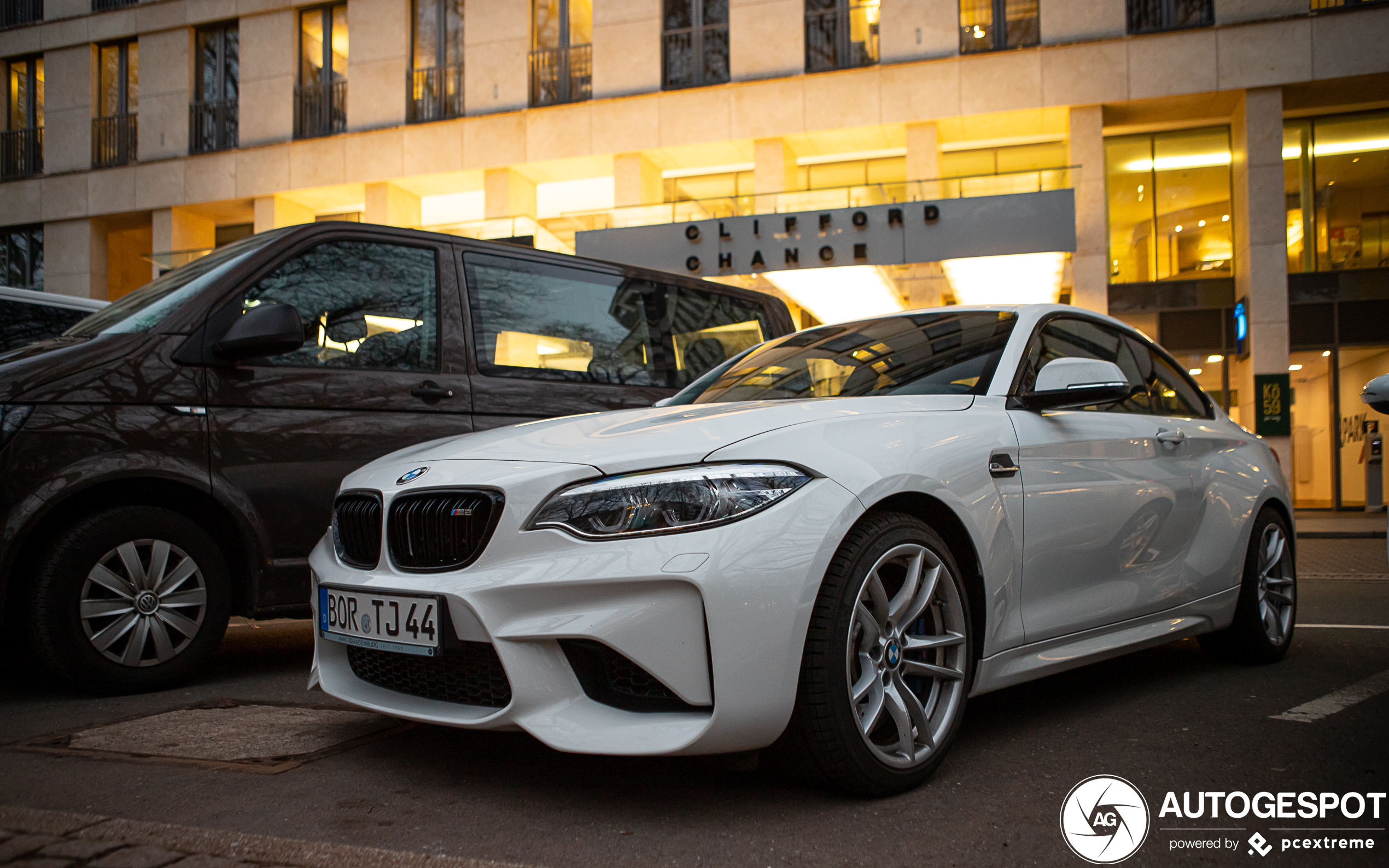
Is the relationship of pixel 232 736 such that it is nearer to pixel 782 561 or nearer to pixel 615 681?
pixel 615 681

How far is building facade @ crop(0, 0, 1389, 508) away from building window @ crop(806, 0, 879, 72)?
0.15 feet

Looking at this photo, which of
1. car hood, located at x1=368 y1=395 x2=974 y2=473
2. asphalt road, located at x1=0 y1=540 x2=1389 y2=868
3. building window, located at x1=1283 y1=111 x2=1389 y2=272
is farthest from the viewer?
building window, located at x1=1283 y1=111 x2=1389 y2=272

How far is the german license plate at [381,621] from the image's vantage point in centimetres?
261

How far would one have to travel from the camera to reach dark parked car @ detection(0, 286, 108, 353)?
5.28m

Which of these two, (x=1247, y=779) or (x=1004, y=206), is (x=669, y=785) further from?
(x=1004, y=206)

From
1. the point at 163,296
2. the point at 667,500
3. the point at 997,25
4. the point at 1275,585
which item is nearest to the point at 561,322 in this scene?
the point at 163,296

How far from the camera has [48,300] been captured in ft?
18.1

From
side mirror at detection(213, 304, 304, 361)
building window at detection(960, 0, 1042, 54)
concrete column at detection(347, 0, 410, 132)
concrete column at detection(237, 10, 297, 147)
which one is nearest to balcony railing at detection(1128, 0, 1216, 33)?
building window at detection(960, 0, 1042, 54)

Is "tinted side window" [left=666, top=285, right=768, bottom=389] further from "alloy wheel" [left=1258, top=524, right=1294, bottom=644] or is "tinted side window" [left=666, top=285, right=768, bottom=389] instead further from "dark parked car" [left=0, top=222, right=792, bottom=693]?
"alloy wheel" [left=1258, top=524, right=1294, bottom=644]

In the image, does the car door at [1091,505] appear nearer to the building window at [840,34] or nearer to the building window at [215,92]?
the building window at [840,34]

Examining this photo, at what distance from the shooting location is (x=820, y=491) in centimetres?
254

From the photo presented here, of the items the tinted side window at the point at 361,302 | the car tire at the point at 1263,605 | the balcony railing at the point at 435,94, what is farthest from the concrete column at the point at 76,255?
the car tire at the point at 1263,605

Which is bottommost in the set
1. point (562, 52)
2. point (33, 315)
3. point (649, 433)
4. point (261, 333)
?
point (649, 433)

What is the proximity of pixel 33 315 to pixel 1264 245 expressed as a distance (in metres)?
19.9
